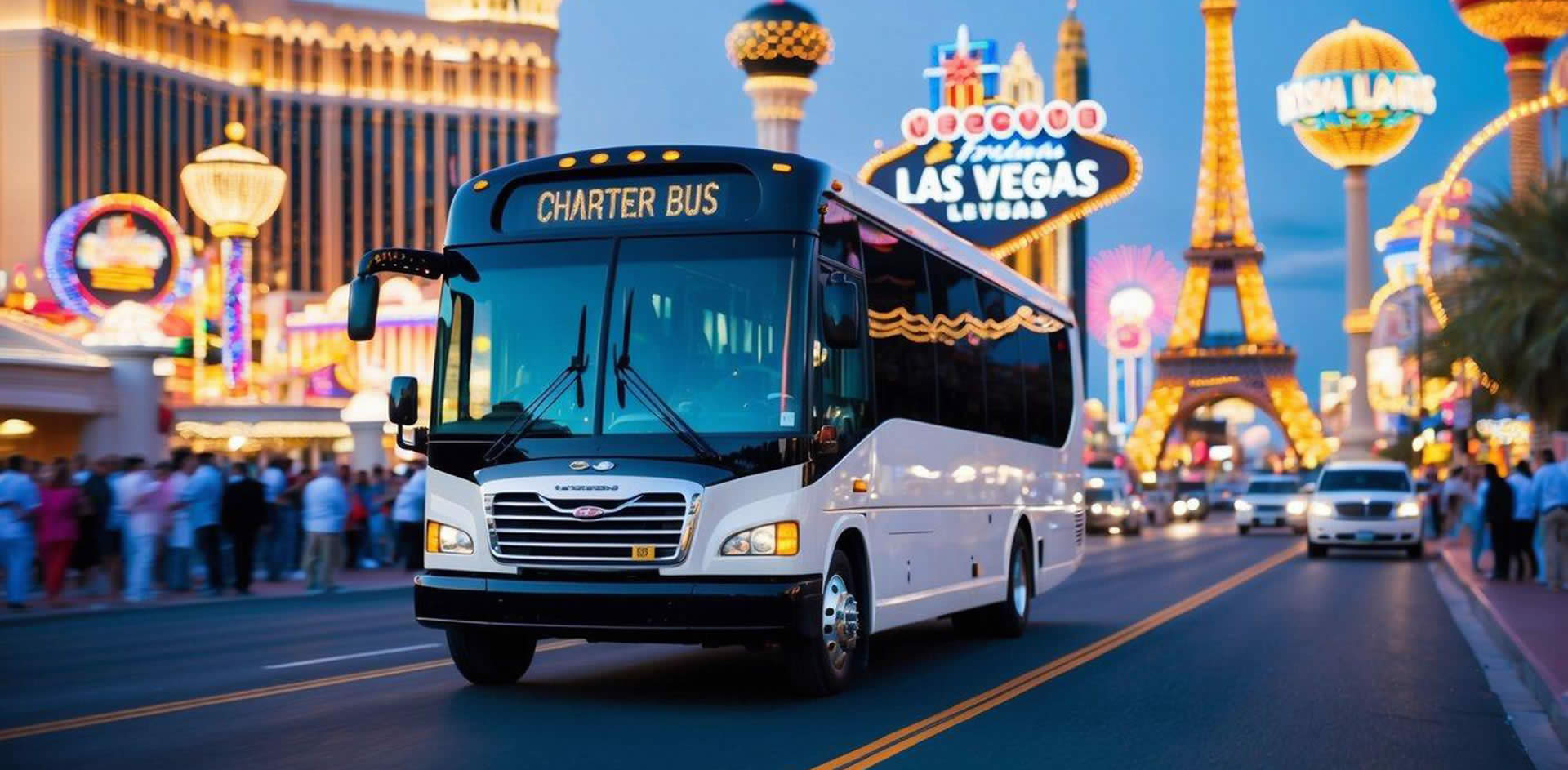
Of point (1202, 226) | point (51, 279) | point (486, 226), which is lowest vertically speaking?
point (486, 226)

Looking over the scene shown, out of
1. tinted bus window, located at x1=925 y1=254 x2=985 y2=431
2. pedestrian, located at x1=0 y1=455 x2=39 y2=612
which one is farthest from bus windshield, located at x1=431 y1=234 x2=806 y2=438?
pedestrian, located at x1=0 y1=455 x2=39 y2=612

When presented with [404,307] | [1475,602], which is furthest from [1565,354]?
[404,307]

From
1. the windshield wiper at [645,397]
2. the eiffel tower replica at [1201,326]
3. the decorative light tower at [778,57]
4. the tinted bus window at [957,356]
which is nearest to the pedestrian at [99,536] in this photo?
the tinted bus window at [957,356]

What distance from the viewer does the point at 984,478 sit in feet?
47.1

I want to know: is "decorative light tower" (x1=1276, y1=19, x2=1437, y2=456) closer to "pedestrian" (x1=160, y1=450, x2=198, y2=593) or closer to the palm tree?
the palm tree

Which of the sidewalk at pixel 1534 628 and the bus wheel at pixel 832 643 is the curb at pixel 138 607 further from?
the sidewalk at pixel 1534 628

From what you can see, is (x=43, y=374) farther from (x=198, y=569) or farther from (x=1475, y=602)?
(x=1475, y=602)

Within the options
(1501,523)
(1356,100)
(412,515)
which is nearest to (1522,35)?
(1356,100)

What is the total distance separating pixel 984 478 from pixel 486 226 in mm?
4998

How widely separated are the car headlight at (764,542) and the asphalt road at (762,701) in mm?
877

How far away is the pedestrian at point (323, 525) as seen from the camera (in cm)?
2242

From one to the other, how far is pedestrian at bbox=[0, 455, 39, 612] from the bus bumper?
35.3 feet

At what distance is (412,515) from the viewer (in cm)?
2692

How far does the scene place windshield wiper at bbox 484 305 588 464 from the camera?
10.3 metres
